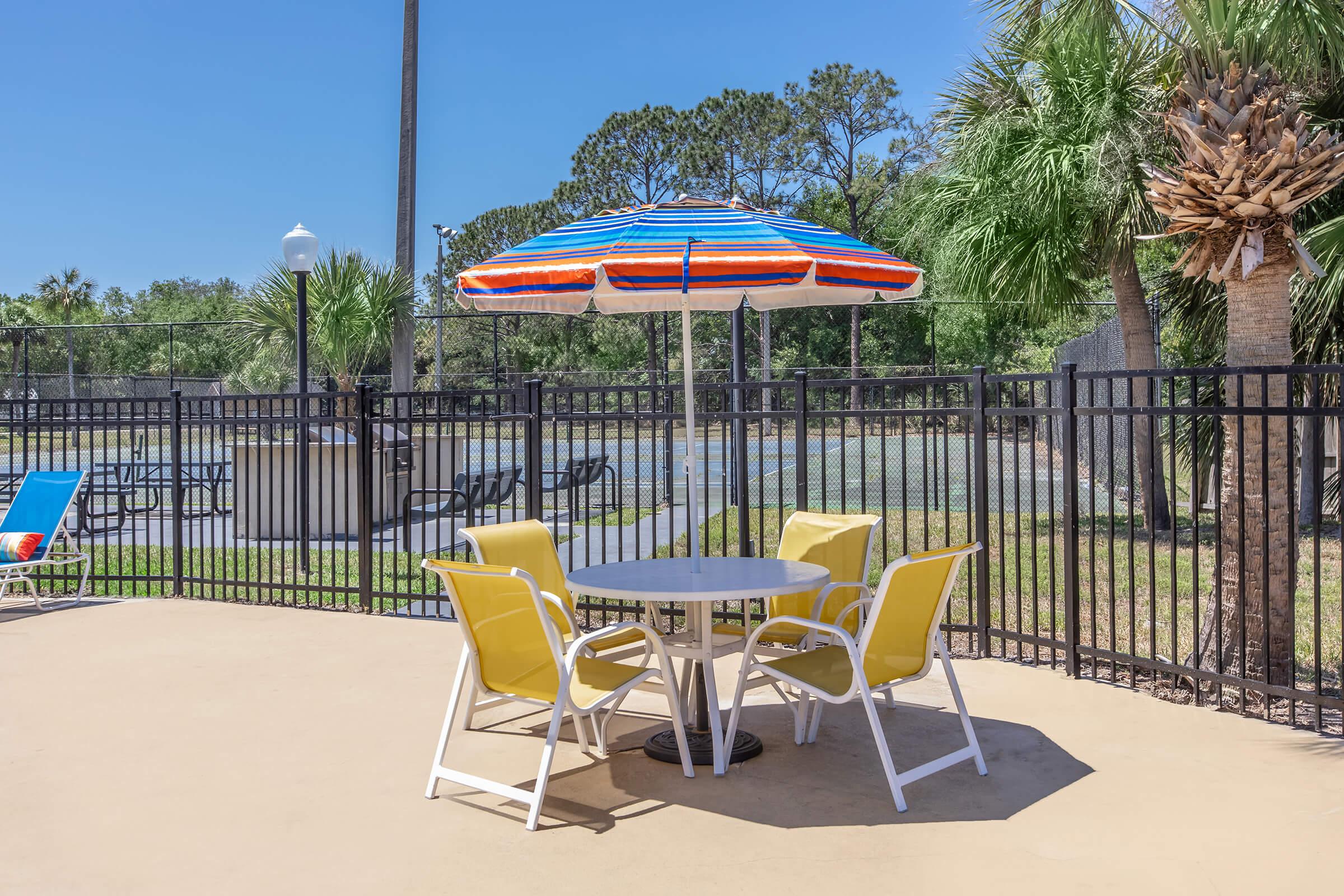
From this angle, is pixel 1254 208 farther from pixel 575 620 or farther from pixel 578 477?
pixel 578 477

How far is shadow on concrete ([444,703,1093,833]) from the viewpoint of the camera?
3811 mm

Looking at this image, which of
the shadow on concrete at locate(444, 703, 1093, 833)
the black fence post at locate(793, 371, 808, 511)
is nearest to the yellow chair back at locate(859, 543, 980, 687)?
the shadow on concrete at locate(444, 703, 1093, 833)

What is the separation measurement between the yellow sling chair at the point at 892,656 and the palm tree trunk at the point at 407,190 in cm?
992

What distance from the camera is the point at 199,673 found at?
602 cm

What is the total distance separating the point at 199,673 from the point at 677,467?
16.6 m

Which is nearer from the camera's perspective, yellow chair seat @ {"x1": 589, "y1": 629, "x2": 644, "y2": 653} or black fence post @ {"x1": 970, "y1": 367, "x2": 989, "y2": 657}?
yellow chair seat @ {"x1": 589, "y1": 629, "x2": 644, "y2": 653}

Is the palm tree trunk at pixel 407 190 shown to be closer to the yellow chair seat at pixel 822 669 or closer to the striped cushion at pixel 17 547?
the striped cushion at pixel 17 547

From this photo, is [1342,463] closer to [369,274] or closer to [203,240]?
[369,274]

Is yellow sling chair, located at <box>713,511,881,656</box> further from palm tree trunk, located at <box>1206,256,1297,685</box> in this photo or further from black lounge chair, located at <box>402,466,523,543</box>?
black lounge chair, located at <box>402,466,523,543</box>

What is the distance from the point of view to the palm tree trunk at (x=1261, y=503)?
5121 millimetres

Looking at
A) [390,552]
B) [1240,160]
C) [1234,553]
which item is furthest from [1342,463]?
[390,552]

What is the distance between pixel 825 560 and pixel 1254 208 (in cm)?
259

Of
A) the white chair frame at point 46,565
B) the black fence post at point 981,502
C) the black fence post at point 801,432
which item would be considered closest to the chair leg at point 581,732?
the black fence post at point 801,432

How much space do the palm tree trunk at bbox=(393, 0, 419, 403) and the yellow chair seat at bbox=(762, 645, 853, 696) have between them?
32.1ft
